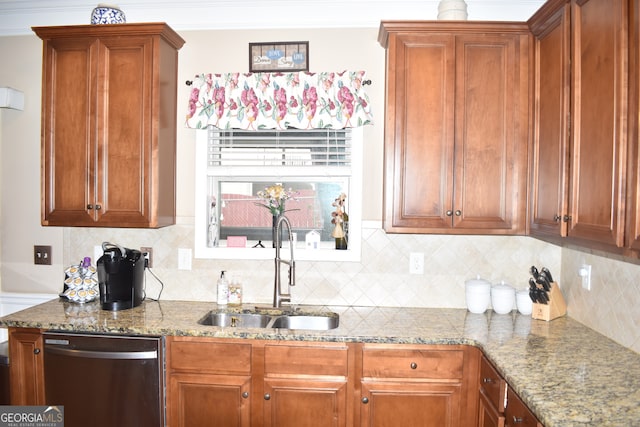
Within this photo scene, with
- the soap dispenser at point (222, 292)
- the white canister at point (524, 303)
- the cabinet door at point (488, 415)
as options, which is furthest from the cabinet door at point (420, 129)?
the soap dispenser at point (222, 292)

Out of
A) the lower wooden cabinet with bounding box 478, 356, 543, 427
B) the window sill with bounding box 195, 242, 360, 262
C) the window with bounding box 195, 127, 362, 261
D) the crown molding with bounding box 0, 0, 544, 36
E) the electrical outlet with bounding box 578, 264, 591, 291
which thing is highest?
the crown molding with bounding box 0, 0, 544, 36

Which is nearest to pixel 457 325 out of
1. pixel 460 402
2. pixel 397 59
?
pixel 460 402

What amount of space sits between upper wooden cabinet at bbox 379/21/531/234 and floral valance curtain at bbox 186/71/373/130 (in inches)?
12.1

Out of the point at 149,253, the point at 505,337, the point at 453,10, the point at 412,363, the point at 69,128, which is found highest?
the point at 453,10

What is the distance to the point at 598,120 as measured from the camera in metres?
1.76

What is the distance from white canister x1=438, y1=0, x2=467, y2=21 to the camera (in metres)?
2.54

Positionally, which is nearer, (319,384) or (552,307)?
(319,384)

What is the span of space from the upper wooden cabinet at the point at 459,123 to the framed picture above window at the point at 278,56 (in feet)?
1.93

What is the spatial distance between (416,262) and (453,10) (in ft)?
4.67

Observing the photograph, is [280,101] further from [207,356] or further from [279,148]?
[207,356]

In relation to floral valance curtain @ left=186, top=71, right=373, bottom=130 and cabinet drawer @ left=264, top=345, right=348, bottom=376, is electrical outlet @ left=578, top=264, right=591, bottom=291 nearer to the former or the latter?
cabinet drawer @ left=264, top=345, right=348, bottom=376

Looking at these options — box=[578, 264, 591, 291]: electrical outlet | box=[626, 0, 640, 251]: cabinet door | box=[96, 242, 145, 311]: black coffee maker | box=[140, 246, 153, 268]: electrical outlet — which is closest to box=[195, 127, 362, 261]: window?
box=[140, 246, 153, 268]: electrical outlet

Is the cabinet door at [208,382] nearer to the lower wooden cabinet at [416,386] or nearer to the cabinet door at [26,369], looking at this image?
the lower wooden cabinet at [416,386]

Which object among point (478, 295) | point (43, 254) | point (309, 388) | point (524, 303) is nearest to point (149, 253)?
point (43, 254)
